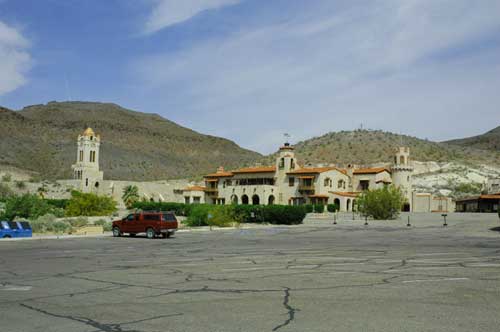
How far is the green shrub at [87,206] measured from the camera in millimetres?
58578

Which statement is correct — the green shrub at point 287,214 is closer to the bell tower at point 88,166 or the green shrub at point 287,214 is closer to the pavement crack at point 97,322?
the pavement crack at point 97,322

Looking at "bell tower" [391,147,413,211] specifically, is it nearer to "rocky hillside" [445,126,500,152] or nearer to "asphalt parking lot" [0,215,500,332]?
"asphalt parking lot" [0,215,500,332]

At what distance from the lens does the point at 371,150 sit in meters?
123

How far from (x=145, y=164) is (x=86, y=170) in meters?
41.3

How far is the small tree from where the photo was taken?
191 ft

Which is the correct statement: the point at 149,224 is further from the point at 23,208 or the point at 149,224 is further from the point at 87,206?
the point at 87,206

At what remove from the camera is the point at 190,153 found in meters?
166

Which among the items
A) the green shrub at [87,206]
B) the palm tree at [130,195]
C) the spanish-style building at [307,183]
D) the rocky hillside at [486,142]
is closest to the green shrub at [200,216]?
the green shrub at [87,206]

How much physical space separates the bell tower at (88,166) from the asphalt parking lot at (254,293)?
7430cm

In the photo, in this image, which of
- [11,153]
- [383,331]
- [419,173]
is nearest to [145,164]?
[11,153]

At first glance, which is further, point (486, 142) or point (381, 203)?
point (486, 142)

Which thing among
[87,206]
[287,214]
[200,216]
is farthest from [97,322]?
[87,206]

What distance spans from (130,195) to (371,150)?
59.1 meters

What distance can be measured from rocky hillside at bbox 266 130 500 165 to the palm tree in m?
42.1
